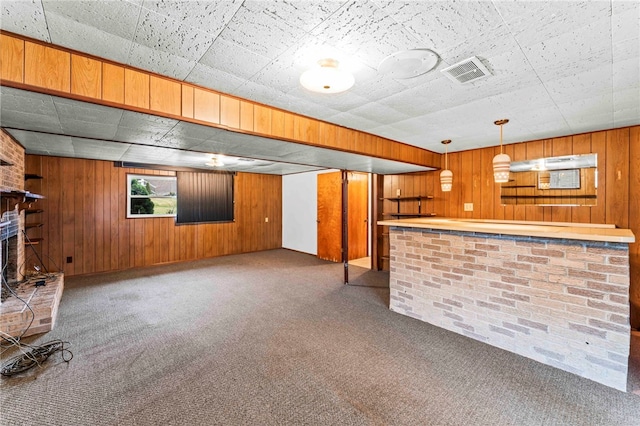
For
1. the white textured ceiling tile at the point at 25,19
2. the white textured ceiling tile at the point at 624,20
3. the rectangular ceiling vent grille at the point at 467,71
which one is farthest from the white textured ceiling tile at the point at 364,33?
the white textured ceiling tile at the point at 25,19

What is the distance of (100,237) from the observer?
16.9ft

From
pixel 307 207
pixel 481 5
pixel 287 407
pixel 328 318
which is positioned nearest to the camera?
pixel 481 5

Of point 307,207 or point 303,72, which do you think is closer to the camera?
point 303,72

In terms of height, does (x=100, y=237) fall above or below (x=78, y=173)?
below

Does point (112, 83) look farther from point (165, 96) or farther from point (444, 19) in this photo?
point (444, 19)

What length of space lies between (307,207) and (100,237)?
4397mm

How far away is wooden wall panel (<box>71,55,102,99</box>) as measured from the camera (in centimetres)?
162

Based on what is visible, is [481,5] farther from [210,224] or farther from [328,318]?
[210,224]

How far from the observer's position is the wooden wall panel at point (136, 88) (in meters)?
1.81

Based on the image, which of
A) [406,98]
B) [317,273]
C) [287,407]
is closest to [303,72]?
[406,98]

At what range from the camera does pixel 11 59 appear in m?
1.46

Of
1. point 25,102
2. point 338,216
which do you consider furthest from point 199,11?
point 338,216

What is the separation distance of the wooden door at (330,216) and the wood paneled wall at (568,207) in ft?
6.04

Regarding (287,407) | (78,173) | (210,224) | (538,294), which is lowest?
(287,407)
